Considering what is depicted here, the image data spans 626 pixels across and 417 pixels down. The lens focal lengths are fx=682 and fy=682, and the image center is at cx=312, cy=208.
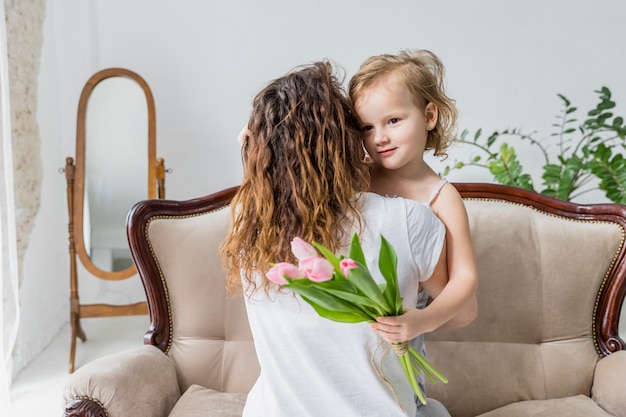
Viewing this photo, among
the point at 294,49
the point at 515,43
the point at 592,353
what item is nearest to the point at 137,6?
the point at 294,49

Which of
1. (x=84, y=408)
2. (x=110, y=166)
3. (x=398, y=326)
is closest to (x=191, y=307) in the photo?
(x=84, y=408)

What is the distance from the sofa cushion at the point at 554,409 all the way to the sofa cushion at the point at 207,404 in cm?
76

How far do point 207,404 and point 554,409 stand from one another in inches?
40.6

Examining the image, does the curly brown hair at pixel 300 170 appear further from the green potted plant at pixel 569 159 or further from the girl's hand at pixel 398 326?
the green potted plant at pixel 569 159

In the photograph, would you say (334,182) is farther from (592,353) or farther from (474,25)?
(474,25)

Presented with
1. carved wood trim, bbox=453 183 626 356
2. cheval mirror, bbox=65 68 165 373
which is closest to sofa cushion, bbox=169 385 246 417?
carved wood trim, bbox=453 183 626 356

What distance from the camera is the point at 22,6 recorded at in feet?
12.2

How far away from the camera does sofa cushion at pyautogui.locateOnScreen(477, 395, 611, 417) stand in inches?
77.7

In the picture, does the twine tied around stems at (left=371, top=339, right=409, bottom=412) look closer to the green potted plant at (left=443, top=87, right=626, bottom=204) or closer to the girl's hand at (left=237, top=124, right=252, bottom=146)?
the girl's hand at (left=237, top=124, right=252, bottom=146)

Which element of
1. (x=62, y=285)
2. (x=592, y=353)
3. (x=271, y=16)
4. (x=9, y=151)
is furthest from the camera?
(x=62, y=285)

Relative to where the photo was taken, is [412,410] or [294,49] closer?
[412,410]

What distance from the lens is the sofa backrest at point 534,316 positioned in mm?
2160

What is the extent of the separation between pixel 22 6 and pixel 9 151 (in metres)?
1.09

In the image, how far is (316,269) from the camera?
964mm
